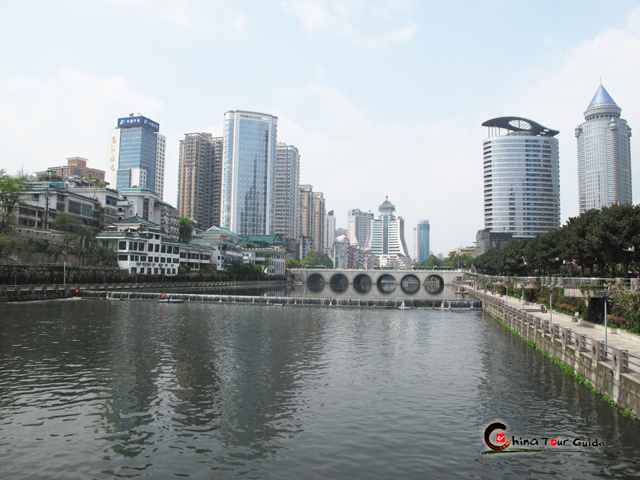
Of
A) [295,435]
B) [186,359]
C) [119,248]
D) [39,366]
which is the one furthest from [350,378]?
[119,248]

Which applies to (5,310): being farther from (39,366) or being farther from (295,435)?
(295,435)

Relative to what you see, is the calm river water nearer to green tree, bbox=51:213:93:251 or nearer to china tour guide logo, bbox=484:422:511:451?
china tour guide logo, bbox=484:422:511:451

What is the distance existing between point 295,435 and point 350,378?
1012 centimetres

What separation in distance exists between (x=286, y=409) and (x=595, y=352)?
17380 mm

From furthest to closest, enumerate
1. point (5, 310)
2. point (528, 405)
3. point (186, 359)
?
point (5, 310) → point (186, 359) → point (528, 405)

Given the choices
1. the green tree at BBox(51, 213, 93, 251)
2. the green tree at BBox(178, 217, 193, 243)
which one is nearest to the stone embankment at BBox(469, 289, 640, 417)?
the green tree at BBox(51, 213, 93, 251)

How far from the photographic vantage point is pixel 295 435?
19297 millimetres

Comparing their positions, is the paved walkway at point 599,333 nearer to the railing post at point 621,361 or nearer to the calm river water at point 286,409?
the railing post at point 621,361

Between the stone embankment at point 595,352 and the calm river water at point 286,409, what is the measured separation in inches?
44.2

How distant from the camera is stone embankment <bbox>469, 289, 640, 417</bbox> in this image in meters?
21.3

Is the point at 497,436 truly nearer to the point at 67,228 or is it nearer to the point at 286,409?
the point at 286,409

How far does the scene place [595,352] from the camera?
25.0 metres

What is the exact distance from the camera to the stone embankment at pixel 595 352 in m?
21.3

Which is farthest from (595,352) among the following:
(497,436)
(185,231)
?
(185,231)
